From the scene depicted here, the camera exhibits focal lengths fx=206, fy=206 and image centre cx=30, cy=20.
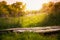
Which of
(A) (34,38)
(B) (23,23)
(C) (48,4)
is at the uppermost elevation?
(C) (48,4)

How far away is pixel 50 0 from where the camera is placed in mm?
2600

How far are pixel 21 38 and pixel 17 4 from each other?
1.40 ft

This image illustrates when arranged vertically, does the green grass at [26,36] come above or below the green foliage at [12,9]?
below

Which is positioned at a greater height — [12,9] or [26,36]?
[12,9]

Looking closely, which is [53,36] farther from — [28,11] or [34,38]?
[28,11]

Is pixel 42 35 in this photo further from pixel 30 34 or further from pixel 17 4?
pixel 17 4

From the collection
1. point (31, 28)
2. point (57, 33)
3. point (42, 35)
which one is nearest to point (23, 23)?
point (31, 28)

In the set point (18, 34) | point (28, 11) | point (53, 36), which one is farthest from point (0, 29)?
point (53, 36)

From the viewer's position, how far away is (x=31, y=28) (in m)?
2.56

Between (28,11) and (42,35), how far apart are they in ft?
1.14

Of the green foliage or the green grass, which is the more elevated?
the green foliage

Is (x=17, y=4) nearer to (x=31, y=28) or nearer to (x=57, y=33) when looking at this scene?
(x=31, y=28)

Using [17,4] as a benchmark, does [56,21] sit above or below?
below

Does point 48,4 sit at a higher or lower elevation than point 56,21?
higher
